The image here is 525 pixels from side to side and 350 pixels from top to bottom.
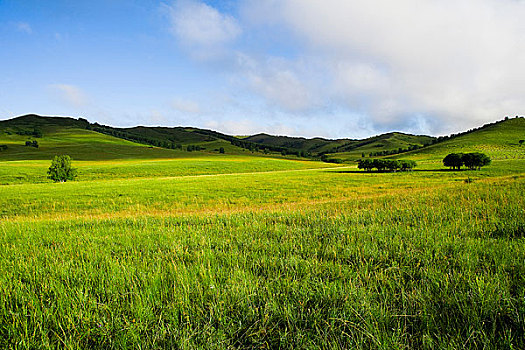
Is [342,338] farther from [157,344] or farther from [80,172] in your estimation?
[80,172]

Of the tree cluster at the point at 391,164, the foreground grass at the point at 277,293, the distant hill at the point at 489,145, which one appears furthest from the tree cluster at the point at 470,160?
the foreground grass at the point at 277,293

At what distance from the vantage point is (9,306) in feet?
9.89

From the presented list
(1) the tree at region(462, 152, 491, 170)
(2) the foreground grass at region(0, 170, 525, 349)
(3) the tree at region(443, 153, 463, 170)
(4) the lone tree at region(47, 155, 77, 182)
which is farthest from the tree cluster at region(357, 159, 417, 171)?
(4) the lone tree at region(47, 155, 77, 182)

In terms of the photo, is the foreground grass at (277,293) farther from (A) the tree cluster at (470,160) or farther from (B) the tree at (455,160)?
(B) the tree at (455,160)

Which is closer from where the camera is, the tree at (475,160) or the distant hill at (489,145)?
the tree at (475,160)

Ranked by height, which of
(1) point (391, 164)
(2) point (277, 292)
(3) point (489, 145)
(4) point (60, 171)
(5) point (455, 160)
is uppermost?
(3) point (489, 145)

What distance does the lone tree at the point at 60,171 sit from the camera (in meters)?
52.0

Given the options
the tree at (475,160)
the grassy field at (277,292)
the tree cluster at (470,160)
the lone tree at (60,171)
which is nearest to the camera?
the grassy field at (277,292)

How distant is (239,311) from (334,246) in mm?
2380

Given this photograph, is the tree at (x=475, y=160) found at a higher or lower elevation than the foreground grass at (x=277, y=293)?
higher

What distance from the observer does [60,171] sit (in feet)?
172

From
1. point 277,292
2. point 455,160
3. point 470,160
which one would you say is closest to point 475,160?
point 470,160

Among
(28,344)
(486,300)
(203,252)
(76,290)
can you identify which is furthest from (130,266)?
(486,300)

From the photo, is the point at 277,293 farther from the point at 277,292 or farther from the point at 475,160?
the point at 475,160
